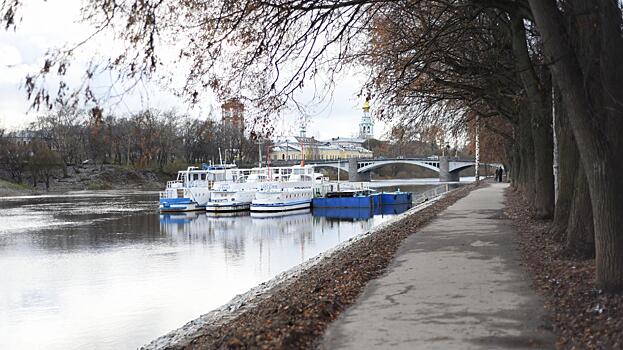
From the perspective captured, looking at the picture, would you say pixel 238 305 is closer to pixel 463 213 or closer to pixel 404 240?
pixel 404 240

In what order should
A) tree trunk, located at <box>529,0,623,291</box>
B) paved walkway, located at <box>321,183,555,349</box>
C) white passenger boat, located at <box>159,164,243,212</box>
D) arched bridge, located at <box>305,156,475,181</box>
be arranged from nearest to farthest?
1. paved walkway, located at <box>321,183,555,349</box>
2. tree trunk, located at <box>529,0,623,291</box>
3. white passenger boat, located at <box>159,164,243,212</box>
4. arched bridge, located at <box>305,156,475,181</box>

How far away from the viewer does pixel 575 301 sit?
8.27 meters

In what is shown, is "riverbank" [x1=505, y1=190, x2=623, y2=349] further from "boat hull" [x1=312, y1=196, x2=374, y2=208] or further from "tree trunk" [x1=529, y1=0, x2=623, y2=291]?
"boat hull" [x1=312, y1=196, x2=374, y2=208]

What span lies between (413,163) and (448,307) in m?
99.5

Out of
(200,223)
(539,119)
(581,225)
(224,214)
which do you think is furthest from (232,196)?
(581,225)

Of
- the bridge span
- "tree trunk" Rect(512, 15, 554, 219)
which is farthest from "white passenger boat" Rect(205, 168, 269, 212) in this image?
the bridge span

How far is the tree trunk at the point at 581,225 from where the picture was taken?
10.7 meters

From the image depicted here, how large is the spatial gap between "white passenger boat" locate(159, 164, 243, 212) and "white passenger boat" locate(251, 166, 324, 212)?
6472mm

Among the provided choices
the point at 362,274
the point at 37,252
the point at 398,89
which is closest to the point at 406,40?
the point at 398,89

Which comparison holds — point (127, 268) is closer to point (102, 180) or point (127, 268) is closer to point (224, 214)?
point (224, 214)

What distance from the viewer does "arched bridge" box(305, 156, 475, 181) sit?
103 m

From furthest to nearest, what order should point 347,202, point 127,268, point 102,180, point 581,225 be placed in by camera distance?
1. point 102,180
2. point 347,202
3. point 127,268
4. point 581,225

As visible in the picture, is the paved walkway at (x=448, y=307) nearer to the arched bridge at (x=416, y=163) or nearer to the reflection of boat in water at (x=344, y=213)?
the reflection of boat in water at (x=344, y=213)

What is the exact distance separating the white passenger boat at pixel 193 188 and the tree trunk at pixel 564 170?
4217cm
